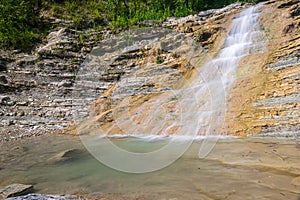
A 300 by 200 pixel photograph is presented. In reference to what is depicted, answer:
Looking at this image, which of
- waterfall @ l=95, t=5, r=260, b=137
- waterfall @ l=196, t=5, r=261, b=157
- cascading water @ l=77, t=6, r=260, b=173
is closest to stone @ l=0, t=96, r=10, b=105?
cascading water @ l=77, t=6, r=260, b=173

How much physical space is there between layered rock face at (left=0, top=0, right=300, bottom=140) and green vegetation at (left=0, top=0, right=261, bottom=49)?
4.05ft

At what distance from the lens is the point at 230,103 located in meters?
7.19

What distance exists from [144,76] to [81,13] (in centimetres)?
894

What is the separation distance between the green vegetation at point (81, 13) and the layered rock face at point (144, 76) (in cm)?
123

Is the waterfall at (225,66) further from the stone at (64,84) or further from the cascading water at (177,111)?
the stone at (64,84)

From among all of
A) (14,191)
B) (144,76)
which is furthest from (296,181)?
(144,76)

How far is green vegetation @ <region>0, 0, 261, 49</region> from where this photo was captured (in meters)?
13.6

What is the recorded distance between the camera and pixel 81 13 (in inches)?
664

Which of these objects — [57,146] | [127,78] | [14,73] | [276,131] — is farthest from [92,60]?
[276,131]

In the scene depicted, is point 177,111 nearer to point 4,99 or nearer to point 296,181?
point 296,181

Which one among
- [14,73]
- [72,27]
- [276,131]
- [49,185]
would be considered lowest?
[276,131]

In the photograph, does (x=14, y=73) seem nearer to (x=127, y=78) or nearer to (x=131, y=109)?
(x=127, y=78)

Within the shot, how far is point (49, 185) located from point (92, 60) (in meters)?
10.4

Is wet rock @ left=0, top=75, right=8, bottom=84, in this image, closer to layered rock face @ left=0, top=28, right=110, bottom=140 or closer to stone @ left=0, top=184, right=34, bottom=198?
layered rock face @ left=0, top=28, right=110, bottom=140
